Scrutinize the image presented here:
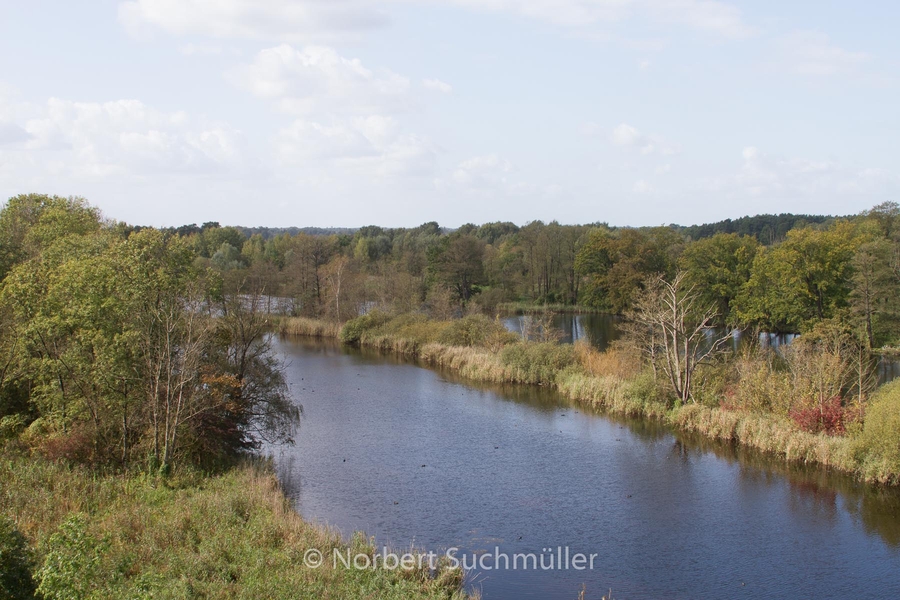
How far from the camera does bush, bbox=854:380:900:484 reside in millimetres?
19031

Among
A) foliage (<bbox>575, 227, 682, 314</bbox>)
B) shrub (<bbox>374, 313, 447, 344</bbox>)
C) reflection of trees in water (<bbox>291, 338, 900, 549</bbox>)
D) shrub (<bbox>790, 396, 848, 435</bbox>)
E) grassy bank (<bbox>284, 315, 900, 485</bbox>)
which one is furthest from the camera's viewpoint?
foliage (<bbox>575, 227, 682, 314</bbox>)

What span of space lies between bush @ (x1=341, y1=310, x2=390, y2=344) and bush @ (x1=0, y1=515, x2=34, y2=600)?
4103cm

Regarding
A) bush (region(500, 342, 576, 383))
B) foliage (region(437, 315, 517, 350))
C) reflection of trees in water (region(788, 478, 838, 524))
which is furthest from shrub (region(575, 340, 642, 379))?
reflection of trees in water (region(788, 478, 838, 524))

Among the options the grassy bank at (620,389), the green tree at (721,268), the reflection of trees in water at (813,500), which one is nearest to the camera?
the reflection of trees in water at (813,500)

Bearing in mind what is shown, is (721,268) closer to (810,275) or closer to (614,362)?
(810,275)

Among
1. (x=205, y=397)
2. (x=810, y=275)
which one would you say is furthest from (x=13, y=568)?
(x=810, y=275)

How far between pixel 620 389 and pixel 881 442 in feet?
36.1

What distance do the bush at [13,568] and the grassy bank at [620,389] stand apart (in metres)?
20.2

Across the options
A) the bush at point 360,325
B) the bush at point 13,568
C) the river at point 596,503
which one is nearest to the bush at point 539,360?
the river at point 596,503

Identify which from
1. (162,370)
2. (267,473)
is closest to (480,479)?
(267,473)

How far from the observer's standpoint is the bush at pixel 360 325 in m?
50.7

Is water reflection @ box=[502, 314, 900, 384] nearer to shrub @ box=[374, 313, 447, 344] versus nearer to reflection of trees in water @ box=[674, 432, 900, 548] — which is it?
shrub @ box=[374, 313, 447, 344]

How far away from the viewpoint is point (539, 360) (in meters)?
34.8

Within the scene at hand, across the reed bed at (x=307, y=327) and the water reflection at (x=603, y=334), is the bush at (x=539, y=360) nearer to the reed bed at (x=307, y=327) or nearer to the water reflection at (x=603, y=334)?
the water reflection at (x=603, y=334)
